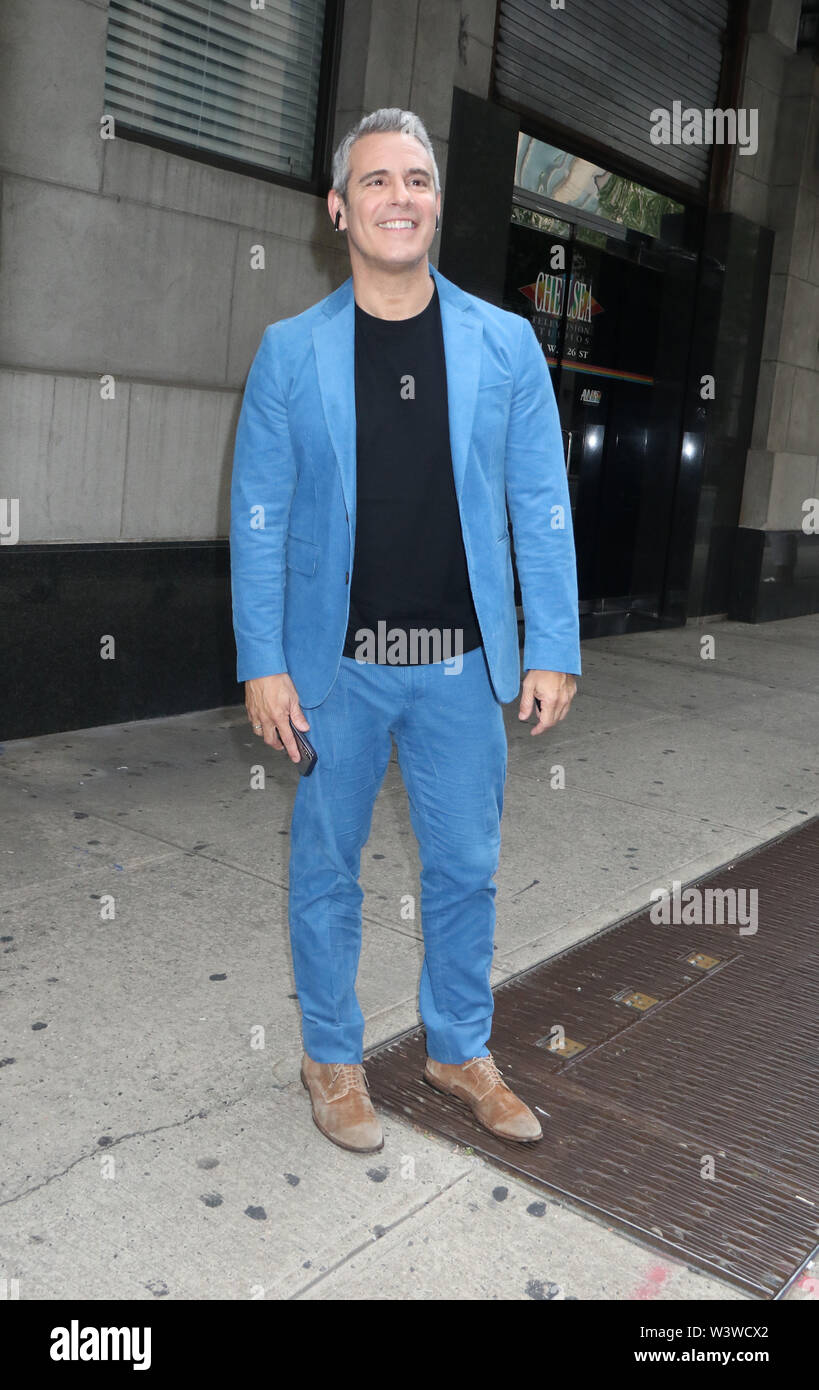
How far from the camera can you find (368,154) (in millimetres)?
2559

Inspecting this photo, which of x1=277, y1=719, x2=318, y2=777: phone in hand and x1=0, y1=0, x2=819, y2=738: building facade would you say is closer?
x1=277, y1=719, x2=318, y2=777: phone in hand

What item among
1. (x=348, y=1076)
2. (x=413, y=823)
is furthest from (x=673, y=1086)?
(x=413, y=823)

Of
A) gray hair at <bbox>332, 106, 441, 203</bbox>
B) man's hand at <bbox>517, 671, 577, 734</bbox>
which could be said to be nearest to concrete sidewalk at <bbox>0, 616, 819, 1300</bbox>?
man's hand at <bbox>517, 671, 577, 734</bbox>

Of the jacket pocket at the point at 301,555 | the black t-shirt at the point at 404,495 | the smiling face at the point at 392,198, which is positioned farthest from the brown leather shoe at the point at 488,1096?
the smiling face at the point at 392,198

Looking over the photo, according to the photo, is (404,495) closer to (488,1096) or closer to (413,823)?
(413,823)

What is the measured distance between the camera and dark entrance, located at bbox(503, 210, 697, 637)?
30.9 ft

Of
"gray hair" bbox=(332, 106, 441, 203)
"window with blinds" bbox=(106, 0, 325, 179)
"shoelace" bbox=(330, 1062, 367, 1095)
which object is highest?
"window with blinds" bbox=(106, 0, 325, 179)

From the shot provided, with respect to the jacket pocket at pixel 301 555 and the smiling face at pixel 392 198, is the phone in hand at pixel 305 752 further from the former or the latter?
the smiling face at pixel 392 198

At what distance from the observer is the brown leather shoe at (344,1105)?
277 centimetres

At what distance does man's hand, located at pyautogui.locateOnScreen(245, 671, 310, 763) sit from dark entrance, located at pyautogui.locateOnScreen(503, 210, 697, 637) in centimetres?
688

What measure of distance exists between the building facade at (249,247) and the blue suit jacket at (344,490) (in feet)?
10.3

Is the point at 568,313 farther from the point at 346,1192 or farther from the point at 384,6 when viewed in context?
the point at 346,1192

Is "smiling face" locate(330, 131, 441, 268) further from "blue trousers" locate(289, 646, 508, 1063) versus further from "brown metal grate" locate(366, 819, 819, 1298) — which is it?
"brown metal grate" locate(366, 819, 819, 1298)
